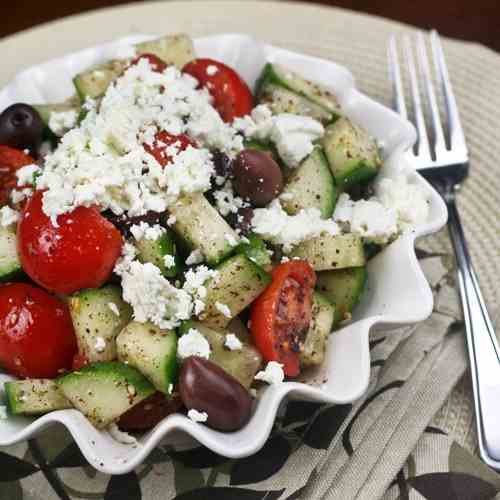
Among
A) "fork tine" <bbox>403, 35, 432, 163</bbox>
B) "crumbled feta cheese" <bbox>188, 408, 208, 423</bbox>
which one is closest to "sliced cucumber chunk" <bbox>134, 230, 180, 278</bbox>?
"crumbled feta cheese" <bbox>188, 408, 208, 423</bbox>

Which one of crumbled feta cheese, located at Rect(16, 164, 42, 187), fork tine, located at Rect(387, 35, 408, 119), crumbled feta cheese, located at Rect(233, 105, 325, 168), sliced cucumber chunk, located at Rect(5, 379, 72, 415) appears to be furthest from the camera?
fork tine, located at Rect(387, 35, 408, 119)

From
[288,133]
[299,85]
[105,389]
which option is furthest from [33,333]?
[299,85]

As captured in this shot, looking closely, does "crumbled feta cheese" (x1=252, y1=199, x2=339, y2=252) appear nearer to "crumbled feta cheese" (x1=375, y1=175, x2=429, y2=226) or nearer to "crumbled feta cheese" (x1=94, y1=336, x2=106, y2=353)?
"crumbled feta cheese" (x1=375, y1=175, x2=429, y2=226)

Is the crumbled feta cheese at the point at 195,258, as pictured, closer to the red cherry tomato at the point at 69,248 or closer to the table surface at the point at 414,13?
the red cherry tomato at the point at 69,248

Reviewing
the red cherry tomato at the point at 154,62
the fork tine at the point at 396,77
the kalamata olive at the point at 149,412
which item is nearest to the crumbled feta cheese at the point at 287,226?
the kalamata olive at the point at 149,412

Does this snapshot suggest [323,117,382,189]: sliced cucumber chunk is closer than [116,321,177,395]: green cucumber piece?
No

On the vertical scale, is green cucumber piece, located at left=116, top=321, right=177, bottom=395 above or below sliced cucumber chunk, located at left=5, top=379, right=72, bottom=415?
above

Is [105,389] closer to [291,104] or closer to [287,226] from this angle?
[287,226]
